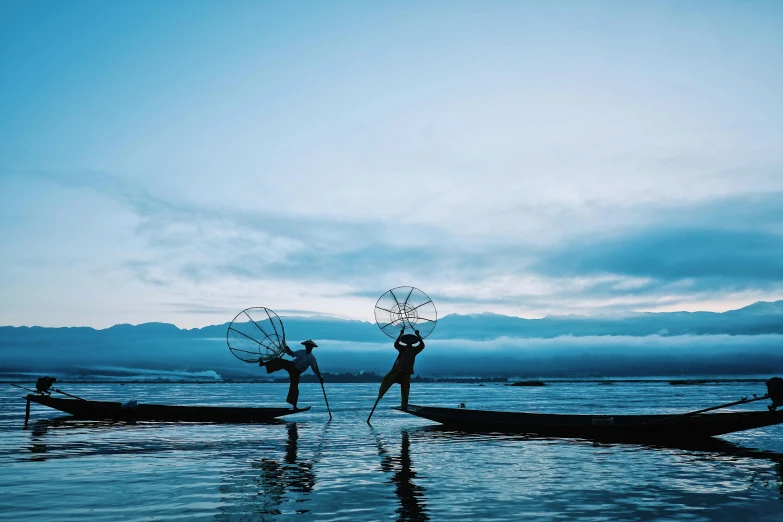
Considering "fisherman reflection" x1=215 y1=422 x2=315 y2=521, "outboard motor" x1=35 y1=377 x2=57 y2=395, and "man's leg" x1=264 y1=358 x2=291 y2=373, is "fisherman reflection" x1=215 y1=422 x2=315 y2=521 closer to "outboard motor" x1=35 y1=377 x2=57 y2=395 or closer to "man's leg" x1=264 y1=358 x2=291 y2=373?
"man's leg" x1=264 y1=358 x2=291 y2=373

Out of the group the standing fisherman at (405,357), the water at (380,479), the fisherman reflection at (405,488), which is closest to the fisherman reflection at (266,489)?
the water at (380,479)

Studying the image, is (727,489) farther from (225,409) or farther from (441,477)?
(225,409)

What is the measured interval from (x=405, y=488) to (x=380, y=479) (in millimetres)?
1356

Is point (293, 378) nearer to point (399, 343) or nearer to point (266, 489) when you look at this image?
point (399, 343)

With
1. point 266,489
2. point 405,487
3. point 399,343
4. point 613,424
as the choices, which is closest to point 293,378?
point 399,343

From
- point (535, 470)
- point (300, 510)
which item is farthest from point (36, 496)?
point (535, 470)

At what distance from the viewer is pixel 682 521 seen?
1031 centimetres

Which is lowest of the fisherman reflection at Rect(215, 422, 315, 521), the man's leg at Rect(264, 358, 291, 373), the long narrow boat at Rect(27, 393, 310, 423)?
the long narrow boat at Rect(27, 393, 310, 423)

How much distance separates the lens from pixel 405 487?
13516 millimetres

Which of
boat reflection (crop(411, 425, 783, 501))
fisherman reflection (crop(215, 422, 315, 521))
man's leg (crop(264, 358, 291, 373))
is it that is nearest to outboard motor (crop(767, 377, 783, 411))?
boat reflection (crop(411, 425, 783, 501))

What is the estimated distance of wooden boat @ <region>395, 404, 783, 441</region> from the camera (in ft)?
68.3

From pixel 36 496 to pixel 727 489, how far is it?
14849 mm

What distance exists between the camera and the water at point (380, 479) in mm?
11133

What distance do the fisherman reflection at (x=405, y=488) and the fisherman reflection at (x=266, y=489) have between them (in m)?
1.89
